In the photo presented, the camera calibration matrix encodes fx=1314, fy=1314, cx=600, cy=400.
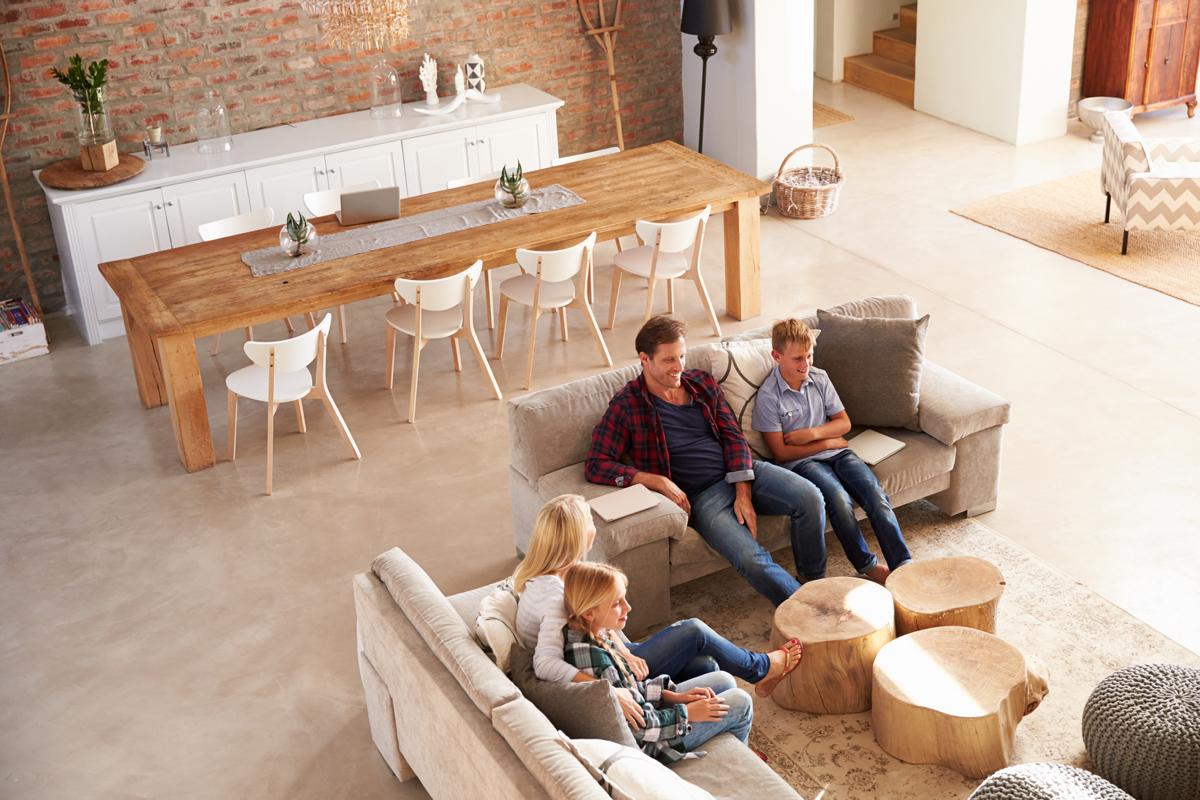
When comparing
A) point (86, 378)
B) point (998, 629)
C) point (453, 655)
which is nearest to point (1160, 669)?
point (998, 629)

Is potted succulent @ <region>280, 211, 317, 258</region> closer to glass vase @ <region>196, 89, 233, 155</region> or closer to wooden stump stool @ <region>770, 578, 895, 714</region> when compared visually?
glass vase @ <region>196, 89, 233, 155</region>

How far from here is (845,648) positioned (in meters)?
4.39

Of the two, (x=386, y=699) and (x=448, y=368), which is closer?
(x=386, y=699)

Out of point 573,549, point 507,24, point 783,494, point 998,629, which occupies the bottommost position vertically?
point 998,629

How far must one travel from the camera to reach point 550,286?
7.17m

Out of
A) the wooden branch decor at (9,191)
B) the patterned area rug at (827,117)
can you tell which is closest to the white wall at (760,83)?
the patterned area rug at (827,117)

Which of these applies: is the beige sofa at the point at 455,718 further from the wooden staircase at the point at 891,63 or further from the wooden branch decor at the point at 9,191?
the wooden staircase at the point at 891,63

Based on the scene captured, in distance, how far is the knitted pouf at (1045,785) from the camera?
363 centimetres

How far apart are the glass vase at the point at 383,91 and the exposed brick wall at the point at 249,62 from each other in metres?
0.14

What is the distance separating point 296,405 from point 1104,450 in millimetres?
3912

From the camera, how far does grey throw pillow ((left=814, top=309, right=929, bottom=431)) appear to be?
537 cm

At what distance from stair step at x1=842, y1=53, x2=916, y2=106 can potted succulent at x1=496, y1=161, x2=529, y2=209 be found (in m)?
5.21

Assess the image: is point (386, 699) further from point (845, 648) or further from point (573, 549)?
point (845, 648)

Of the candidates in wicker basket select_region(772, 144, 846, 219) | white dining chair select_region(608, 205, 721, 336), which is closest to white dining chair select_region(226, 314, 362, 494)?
white dining chair select_region(608, 205, 721, 336)
